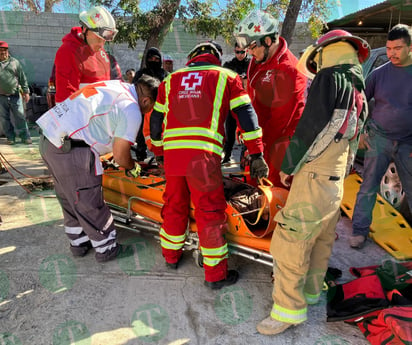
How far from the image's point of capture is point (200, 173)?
8.34ft

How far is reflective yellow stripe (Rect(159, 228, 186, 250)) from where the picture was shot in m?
2.85

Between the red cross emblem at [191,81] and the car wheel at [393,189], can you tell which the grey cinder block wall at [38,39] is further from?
the red cross emblem at [191,81]

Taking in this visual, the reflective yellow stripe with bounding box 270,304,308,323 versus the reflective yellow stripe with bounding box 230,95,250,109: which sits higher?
the reflective yellow stripe with bounding box 230,95,250,109

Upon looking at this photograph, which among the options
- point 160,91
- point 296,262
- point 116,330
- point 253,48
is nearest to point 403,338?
point 296,262

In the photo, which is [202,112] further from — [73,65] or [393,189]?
[393,189]

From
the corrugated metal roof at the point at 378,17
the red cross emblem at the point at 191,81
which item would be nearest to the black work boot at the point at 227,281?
the red cross emblem at the point at 191,81

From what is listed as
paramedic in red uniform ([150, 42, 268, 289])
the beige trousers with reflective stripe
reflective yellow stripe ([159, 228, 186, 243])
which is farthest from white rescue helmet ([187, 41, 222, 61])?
reflective yellow stripe ([159, 228, 186, 243])

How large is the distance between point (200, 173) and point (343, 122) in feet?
3.51

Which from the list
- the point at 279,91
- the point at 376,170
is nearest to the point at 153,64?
the point at 279,91

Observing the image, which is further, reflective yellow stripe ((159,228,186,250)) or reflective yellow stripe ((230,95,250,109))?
reflective yellow stripe ((159,228,186,250))

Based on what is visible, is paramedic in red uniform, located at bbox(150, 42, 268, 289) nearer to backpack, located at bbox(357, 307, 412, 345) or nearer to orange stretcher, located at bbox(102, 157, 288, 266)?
orange stretcher, located at bbox(102, 157, 288, 266)

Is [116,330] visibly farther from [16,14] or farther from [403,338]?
[16,14]

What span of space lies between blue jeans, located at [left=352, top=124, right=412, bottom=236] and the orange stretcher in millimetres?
1195

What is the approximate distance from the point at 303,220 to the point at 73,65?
125 inches
